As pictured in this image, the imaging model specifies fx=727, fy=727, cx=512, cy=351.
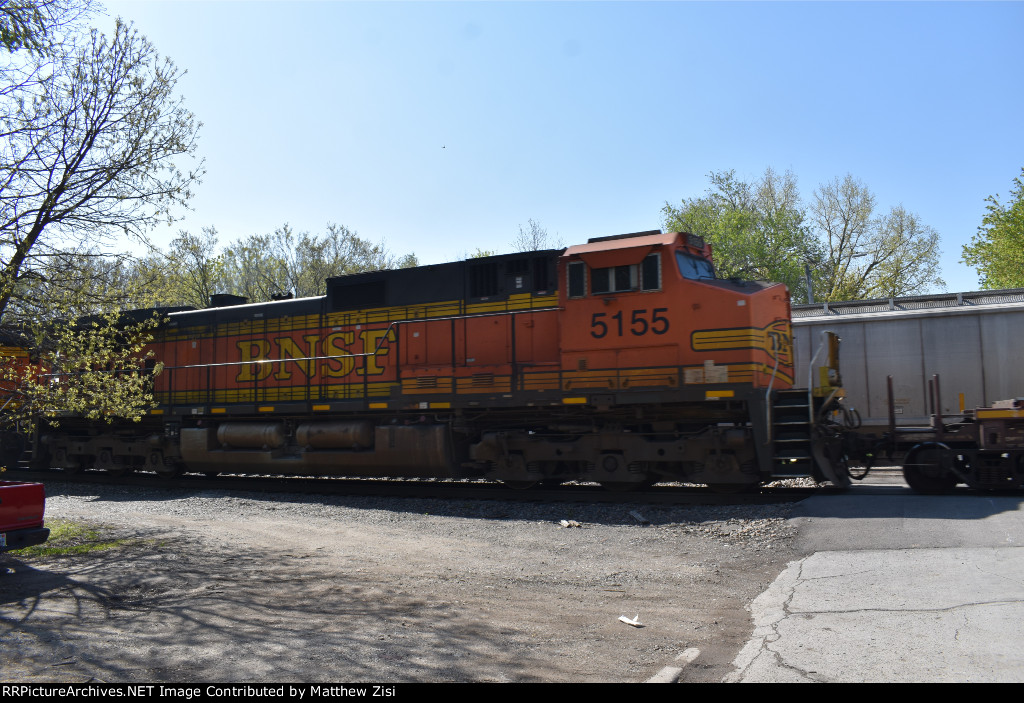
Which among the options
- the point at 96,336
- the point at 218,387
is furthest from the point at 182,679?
the point at 218,387

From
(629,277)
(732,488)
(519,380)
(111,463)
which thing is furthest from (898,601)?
(111,463)

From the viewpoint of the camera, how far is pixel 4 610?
18.2ft

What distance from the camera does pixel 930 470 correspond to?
10.5 metres

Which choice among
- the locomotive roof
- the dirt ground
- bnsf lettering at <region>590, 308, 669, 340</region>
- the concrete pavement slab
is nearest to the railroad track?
the dirt ground

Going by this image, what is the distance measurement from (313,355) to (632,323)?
21.4ft

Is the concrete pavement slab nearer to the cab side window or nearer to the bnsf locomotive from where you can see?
the bnsf locomotive

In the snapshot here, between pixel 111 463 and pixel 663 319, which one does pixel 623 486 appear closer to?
pixel 663 319

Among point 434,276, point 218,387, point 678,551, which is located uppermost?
point 434,276

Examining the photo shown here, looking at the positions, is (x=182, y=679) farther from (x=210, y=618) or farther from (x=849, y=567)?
(x=849, y=567)

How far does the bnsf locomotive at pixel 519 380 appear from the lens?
404 inches

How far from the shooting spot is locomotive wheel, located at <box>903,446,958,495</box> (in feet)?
34.0

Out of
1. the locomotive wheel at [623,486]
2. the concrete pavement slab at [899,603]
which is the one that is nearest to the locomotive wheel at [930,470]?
the concrete pavement slab at [899,603]

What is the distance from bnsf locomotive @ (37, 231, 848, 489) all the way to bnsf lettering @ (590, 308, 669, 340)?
0.8 inches
